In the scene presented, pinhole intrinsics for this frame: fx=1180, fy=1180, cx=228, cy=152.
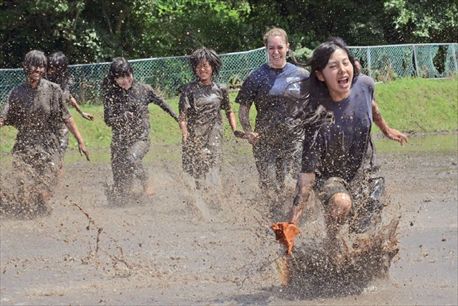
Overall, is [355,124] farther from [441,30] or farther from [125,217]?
[441,30]

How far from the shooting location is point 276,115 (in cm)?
1067

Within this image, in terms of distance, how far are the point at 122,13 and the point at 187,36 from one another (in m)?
2.67

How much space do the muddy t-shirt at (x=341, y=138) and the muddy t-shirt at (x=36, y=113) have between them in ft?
17.8

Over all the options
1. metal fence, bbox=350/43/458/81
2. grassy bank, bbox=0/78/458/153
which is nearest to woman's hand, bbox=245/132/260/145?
grassy bank, bbox=0/78/458/153

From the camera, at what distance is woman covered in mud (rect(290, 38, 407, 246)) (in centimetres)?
735

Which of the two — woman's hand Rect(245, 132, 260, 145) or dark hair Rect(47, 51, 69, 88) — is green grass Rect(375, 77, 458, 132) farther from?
woman's hand Rect(245, 132, 260, 145)

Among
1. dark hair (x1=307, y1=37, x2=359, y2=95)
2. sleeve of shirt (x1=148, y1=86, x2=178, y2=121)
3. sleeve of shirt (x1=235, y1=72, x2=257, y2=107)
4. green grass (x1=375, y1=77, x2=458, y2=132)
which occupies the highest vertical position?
dark hair (x1=307, y1=37, x2=359, y2=95)

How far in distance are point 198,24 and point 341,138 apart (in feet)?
77.1

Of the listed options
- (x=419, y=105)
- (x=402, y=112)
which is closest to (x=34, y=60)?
(x=402, y=112)

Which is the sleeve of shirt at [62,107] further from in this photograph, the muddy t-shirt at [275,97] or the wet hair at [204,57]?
the muddy t-shirt at [275,97]

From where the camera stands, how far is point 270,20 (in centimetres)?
3155

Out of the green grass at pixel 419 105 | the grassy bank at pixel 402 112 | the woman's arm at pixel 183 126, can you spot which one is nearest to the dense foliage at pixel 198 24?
the grassy bank at pixel 402 112

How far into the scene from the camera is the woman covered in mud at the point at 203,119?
41.5ft

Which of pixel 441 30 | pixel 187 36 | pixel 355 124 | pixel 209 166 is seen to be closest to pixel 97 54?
pixel 187 36
